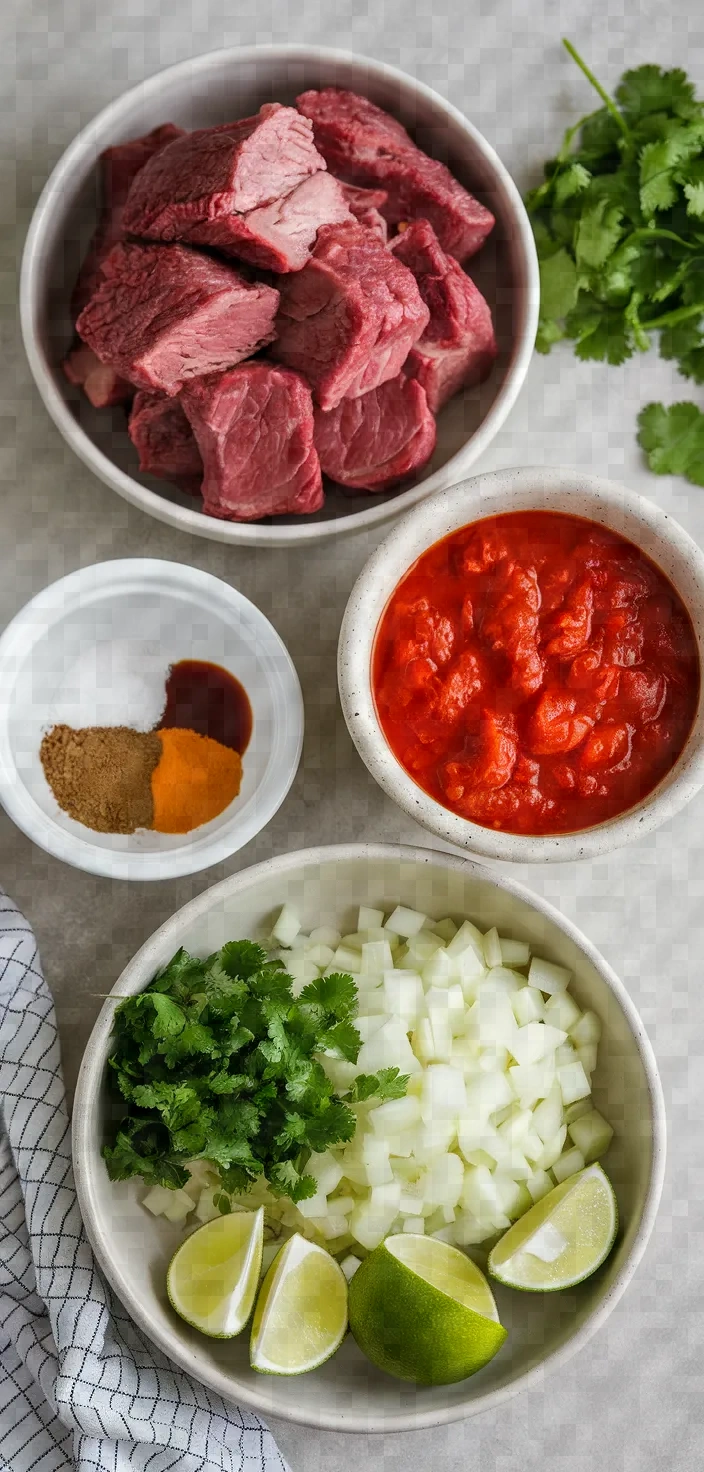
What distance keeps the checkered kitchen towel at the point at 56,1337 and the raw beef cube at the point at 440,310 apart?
1435 mm

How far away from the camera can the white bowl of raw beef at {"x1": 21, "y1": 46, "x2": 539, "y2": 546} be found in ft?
7.45

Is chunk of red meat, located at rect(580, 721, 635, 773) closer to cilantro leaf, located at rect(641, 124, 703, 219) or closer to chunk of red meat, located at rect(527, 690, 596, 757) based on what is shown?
chunk of red meat, located at rect(527, 690, 596, 757)

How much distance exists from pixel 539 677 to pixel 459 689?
143 mm

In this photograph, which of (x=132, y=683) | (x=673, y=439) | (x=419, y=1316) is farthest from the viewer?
(x=673, y=439)

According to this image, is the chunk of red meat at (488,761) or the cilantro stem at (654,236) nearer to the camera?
the chunk of red meat at (488,761)

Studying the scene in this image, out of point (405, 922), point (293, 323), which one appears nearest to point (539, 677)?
point (405, 922)

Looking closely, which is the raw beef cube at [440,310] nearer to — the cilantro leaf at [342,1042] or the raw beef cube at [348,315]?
the raw beef cube at [348,315]

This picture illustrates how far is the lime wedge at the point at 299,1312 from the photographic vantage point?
2.15 m

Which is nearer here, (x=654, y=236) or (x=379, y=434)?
(x=379, y=434)

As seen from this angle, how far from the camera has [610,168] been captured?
2605mm

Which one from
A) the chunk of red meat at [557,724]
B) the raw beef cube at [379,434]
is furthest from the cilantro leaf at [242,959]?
the raw beef cube at [379,434]

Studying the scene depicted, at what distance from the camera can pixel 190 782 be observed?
2414 mm

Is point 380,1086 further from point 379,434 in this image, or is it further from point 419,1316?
point 379,434

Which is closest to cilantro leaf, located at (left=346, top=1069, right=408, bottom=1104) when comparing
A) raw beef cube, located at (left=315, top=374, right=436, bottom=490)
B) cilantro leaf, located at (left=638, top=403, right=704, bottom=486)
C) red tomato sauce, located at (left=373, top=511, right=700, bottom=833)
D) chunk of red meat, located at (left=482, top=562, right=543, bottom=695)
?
red tomato sauce, located at (left=373, top=511, right=700, bottom=833)
